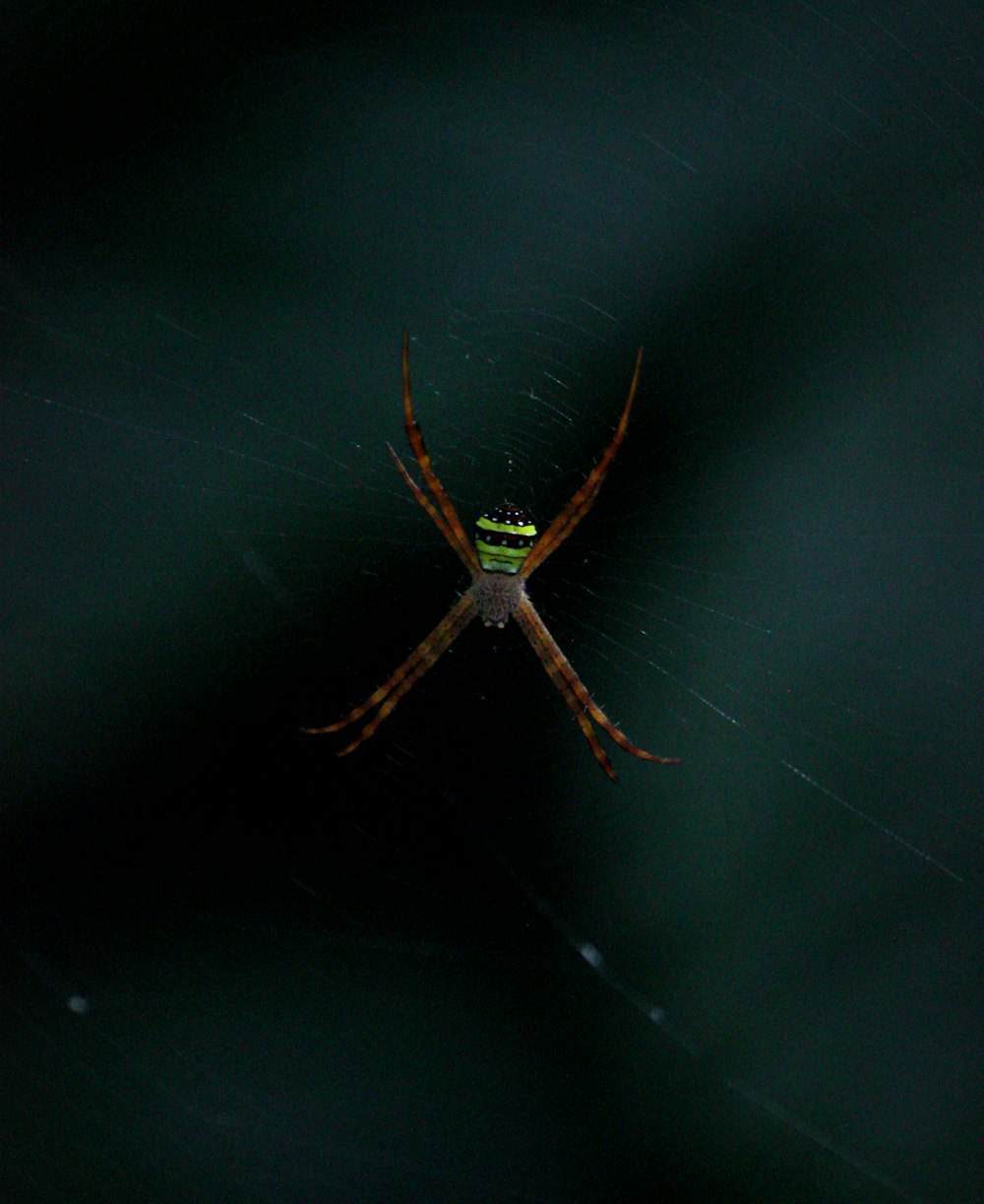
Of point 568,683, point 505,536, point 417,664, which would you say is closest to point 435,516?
point 505,536

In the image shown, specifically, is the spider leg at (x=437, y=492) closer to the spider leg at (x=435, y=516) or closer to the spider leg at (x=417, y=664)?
the spider leg at (x=435, y=516)

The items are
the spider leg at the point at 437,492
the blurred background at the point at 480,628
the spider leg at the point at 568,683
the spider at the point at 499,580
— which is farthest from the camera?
the blurred background at the point at 480,628

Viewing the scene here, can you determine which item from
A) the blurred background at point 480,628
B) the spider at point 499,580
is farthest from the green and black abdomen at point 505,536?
the blurred background at point 480,628

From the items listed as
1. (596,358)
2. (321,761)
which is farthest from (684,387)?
(321,761)

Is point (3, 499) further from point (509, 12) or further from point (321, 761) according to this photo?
point (509, 12)

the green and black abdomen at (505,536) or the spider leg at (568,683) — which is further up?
the green and black abdomen at (505,536)

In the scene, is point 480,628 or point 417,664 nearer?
point 417,664

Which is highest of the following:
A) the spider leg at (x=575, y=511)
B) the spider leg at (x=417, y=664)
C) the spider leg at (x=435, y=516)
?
the spider leg at (x=575, y=511)

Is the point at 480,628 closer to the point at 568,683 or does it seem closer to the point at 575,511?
the point at 568,683
